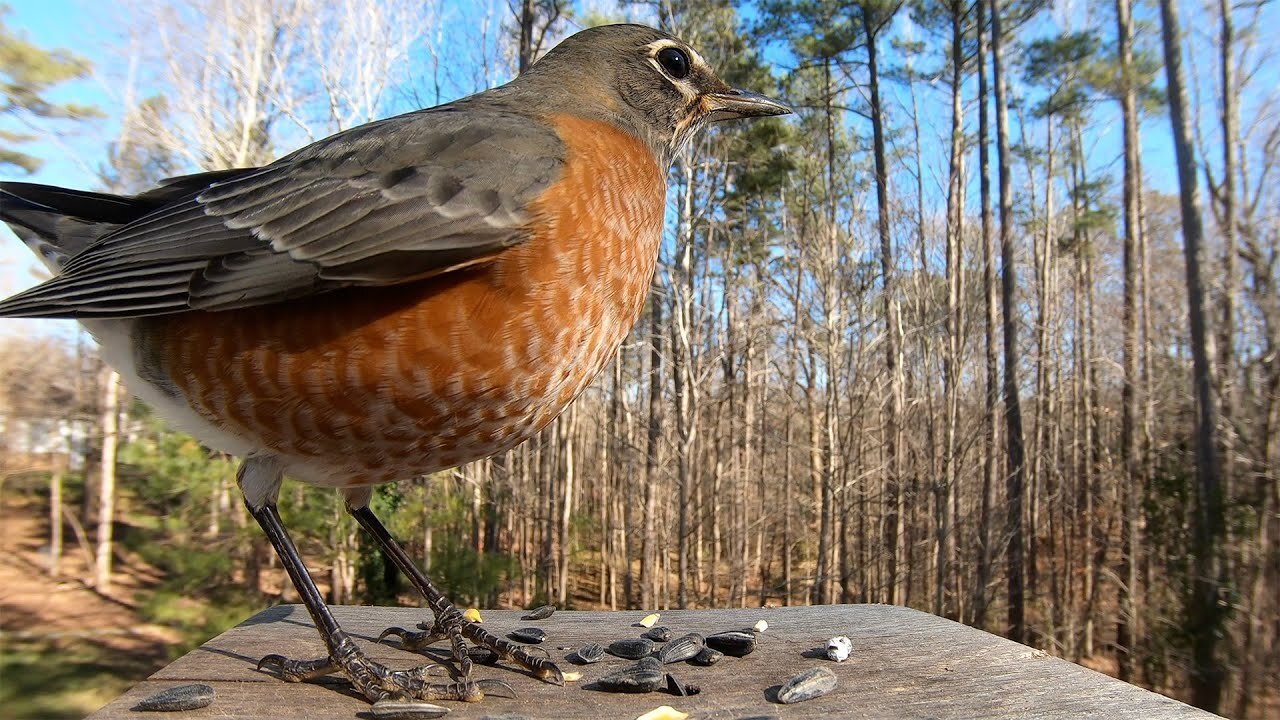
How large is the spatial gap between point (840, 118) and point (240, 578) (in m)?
18.4

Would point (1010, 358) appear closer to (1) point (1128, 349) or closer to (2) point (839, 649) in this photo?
(1) point (1128, 349)

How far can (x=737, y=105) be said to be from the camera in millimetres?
2783

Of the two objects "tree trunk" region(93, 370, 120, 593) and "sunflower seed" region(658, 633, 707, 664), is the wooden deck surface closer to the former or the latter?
"sunflower seed" region(658, 633, 707, 664)

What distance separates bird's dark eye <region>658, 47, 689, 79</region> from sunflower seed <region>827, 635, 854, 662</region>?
2081 mm

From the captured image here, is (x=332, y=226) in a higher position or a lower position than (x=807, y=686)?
higher

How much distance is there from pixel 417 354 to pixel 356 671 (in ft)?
2.80

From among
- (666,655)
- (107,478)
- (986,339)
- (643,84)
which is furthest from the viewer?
(986,339)

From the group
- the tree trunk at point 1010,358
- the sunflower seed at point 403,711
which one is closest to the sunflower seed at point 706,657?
the sunflower seed at point 403,711

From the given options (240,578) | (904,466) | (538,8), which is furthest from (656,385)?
(240,578)

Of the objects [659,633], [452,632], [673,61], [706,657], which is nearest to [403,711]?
[452,632]

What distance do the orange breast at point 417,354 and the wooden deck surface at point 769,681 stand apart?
592mm

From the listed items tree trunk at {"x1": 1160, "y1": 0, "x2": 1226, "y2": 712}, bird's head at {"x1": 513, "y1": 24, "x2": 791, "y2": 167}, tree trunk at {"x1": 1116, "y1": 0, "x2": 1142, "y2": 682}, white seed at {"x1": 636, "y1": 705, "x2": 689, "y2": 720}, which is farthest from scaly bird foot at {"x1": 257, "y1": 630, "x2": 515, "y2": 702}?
tree trunk at {"x1": 1116, "y1": 0, "x2": 1142, "y2": 682}

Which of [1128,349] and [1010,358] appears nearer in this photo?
[1010,358]

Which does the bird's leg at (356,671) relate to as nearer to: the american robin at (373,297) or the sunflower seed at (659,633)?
the american robin at (373,297)
